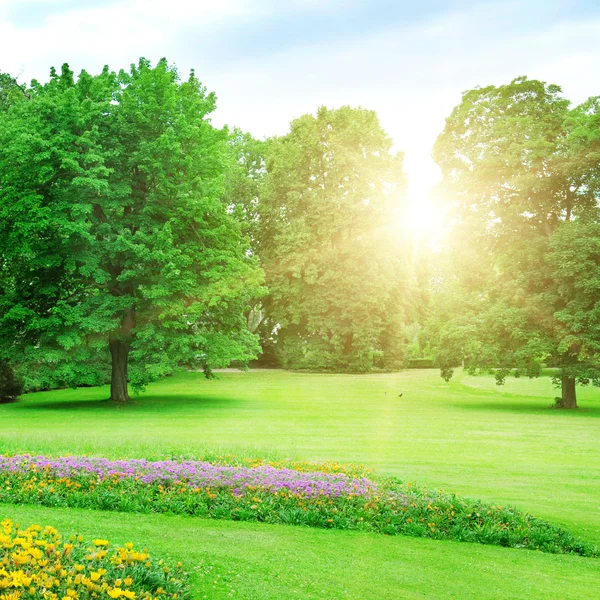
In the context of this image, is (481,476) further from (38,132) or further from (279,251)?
(279,251)

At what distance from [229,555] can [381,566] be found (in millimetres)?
1644

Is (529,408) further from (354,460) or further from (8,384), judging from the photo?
(8,384)

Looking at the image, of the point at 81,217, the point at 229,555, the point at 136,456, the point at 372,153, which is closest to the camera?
the point at 229,555

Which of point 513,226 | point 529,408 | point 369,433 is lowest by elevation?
point 529,408

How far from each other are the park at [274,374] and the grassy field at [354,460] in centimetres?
6

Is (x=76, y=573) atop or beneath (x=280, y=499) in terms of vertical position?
atop

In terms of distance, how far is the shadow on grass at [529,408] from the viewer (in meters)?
25.7

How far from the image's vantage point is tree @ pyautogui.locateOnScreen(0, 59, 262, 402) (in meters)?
23.5

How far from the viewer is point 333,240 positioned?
169 ft

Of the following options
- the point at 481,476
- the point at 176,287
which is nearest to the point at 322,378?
the point at 176,287

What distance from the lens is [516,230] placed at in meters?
27.8

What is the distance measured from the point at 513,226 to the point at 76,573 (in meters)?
25.7

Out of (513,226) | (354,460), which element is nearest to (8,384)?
(354,460)

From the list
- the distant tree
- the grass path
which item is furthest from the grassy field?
the distant tree
